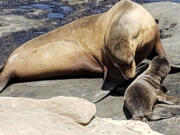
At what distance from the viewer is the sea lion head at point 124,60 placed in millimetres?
5996

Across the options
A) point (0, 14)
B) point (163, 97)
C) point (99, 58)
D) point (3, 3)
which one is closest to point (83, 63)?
point (99, 58)

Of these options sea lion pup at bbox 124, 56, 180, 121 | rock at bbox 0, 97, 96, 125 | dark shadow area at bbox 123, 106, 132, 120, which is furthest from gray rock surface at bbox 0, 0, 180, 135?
rock at bbox 0, 97, 96, 125

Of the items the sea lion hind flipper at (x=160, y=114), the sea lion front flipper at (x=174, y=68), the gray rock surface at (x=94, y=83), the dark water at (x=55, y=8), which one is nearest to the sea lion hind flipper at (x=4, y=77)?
the gray rock surface at (x=94, y=83)

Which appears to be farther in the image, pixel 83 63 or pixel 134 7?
pixel 83 63

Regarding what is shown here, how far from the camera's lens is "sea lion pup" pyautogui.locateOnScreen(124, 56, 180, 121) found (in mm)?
5047

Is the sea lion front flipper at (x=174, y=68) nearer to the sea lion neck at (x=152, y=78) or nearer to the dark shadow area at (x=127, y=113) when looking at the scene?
the sea lion neck at (x=152, y=78)

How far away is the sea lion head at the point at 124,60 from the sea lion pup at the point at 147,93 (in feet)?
0.85

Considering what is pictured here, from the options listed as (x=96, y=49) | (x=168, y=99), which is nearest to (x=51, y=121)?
(x=168, y=99)

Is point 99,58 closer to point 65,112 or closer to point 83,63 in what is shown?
point 83,63

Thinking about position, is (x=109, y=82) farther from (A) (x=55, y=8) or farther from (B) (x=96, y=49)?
(A) (x=55, y=8)

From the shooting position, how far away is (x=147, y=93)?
5254 millimetres

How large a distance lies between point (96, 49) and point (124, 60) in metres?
0.90

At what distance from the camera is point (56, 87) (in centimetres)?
662

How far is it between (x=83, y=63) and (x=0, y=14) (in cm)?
559
